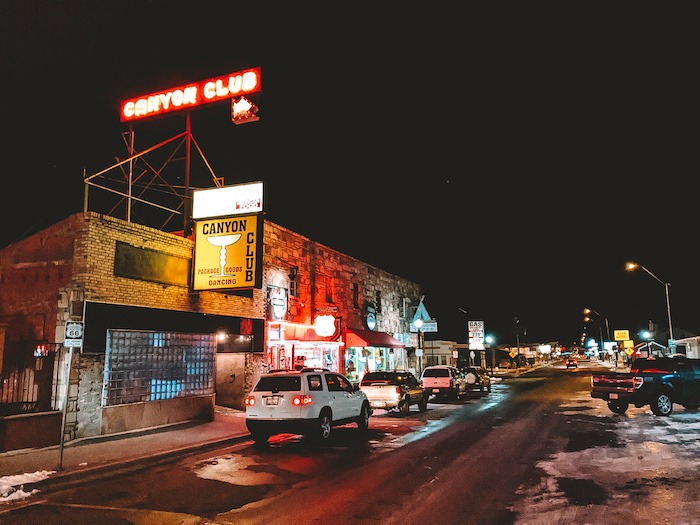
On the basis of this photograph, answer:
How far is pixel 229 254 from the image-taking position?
18000 mm

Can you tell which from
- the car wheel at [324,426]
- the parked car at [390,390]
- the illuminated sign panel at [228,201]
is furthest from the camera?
the parked car at [390,390]

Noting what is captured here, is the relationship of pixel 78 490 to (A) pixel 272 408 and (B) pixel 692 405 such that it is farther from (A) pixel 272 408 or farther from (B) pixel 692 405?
(B) pixel 692 405

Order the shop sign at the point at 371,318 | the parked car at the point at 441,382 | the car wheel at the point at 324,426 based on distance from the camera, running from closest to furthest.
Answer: the car wheel at the point at 324,426 < the parked car at the point at 441,382 < the shop sign at the point at 371,318

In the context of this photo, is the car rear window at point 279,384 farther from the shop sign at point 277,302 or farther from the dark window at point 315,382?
the shop sign at point 277,302

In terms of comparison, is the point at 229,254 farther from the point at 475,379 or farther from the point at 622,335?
the point at 622,335

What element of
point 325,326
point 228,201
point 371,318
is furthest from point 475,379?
point 228,201

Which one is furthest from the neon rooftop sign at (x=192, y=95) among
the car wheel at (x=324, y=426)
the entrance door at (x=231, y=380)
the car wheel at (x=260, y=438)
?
the car wheel at (x=260, y=438)

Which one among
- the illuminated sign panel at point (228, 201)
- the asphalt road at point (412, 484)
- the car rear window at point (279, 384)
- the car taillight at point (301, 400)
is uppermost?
the illuminated sign panel at point (228, 201)

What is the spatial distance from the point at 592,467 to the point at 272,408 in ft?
23.8

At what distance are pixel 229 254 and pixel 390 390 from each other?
787 centimetres

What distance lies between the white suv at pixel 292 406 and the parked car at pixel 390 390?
19.9ft

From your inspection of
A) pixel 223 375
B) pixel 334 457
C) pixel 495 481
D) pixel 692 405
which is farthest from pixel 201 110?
pixel 692 405

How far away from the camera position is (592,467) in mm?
10305

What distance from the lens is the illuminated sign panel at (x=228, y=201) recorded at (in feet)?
59.5
